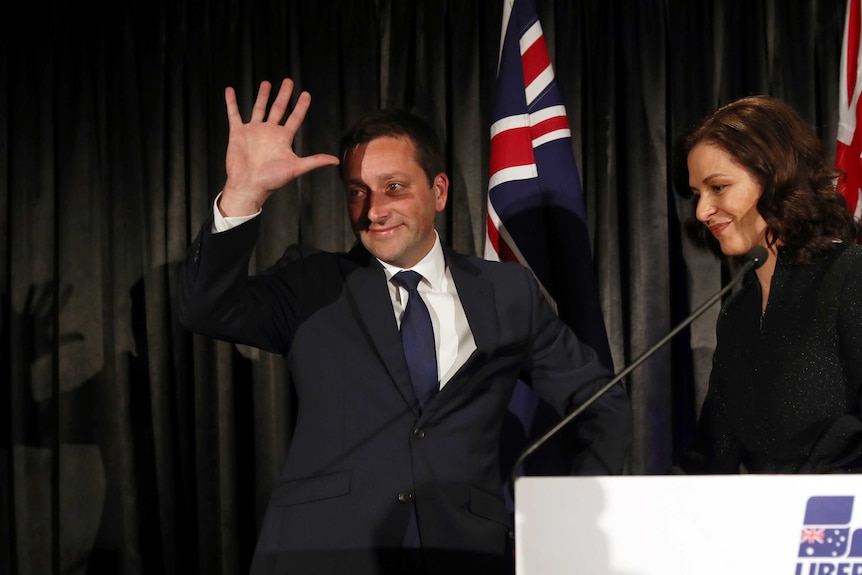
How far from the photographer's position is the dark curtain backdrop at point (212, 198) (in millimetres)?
2758

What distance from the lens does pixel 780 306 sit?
5.89ft

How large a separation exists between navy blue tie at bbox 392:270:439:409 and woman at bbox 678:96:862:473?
63 centimetres

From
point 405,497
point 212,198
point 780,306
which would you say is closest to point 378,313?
A: point 405,497


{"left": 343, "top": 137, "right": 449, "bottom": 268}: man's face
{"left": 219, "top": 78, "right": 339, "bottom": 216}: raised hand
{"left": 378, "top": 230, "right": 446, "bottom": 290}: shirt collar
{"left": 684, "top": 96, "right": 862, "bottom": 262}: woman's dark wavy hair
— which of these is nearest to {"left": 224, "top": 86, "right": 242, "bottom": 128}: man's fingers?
{"left": 219, "top": 78, "right": 339, "bottom": 216}: raised hand

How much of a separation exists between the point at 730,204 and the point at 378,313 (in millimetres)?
783

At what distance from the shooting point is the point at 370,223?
180 cm

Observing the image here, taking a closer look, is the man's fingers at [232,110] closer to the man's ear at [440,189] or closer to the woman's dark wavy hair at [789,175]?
the man's ear at [440,189]

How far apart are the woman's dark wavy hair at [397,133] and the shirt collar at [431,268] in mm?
176

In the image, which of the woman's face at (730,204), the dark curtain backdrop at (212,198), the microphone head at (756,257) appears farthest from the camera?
the dark curtain backdrop at (212,198)

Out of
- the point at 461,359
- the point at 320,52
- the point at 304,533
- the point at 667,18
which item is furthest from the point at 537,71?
the point at 304,533

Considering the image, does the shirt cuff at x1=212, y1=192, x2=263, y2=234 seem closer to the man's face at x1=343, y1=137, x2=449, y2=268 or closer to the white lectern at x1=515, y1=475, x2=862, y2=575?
the man's face at x1=343, y1=137, x2=449, y2=268

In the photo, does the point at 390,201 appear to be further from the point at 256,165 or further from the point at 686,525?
the point at 686,525

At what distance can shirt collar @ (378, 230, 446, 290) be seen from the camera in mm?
1834

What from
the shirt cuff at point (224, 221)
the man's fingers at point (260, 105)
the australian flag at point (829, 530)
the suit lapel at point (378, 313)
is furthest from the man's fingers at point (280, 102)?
the australian flag at point (829, 530)
